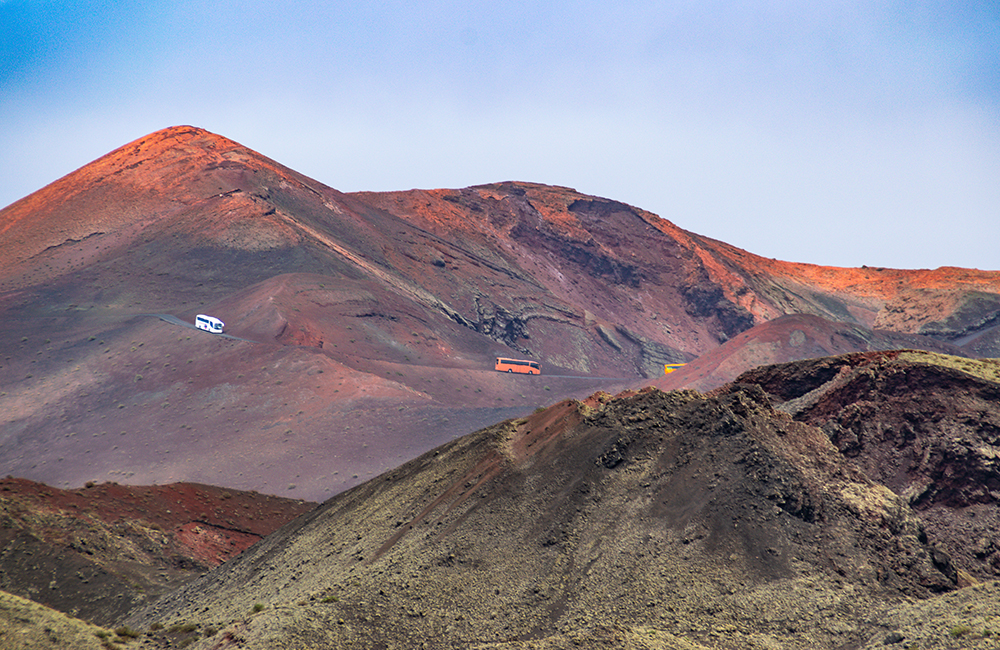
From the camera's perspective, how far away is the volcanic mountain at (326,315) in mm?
51469

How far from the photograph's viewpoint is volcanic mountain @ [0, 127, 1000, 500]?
5147cm

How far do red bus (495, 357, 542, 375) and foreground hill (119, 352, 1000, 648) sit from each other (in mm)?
49970

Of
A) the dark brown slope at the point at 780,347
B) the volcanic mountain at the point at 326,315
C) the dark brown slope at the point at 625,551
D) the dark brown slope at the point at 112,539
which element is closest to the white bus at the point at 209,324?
the volcanic mountain at the point at 326,315

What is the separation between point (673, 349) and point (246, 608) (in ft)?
285

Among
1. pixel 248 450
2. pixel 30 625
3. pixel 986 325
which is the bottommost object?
pixel 248 450

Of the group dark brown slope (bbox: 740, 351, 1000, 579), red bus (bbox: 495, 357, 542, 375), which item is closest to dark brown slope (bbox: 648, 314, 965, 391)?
red bus (bbox: 495, 357, 542, 375)

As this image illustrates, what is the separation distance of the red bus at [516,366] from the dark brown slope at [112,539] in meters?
38.3

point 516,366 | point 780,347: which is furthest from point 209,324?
point 780,347

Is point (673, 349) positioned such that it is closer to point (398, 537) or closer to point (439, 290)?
point (439, 290)

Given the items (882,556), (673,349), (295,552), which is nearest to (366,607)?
(295,552)

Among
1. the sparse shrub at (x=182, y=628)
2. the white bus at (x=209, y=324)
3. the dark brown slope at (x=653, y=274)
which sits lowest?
the sparse shrub at (x=182, y=628)

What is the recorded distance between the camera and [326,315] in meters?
66.7

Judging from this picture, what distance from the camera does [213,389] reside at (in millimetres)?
55562

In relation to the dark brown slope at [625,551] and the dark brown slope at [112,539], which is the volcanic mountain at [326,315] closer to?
the dark brown slope at [112,539]
